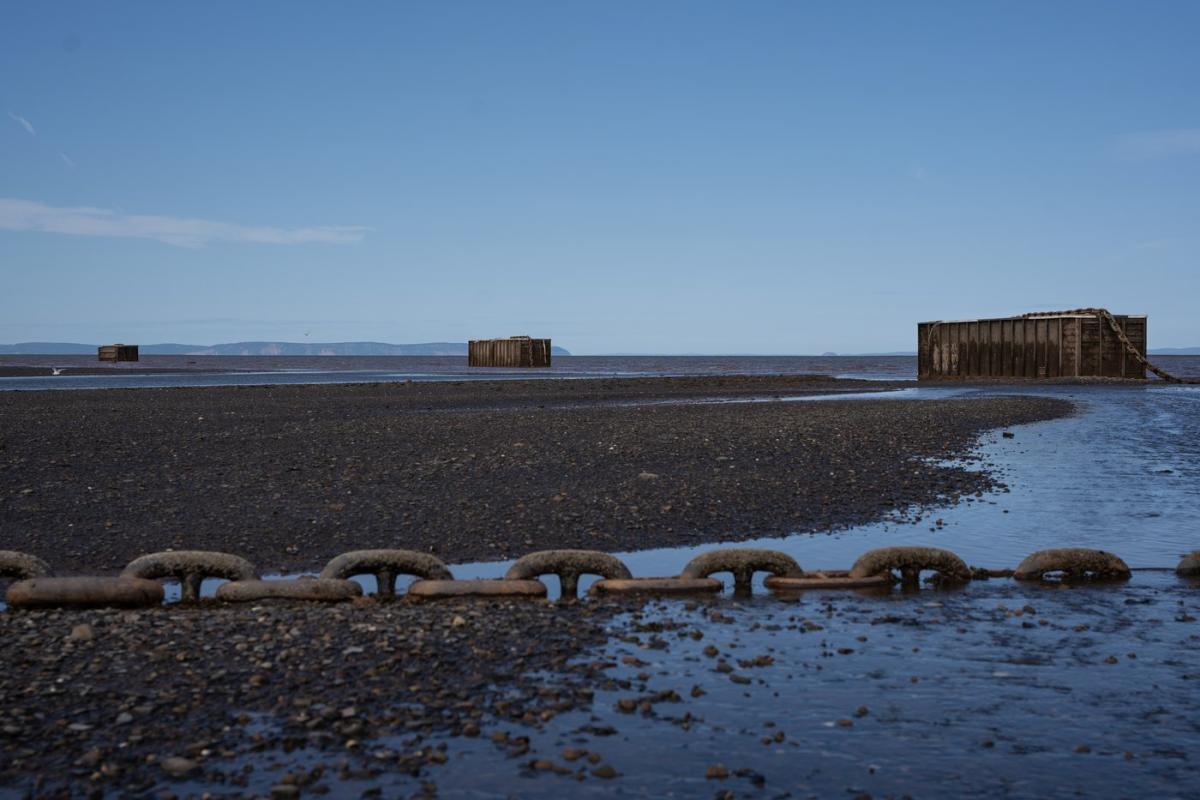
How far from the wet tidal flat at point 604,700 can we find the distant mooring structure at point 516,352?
86.7m

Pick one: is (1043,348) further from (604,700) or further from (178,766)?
(178,766)

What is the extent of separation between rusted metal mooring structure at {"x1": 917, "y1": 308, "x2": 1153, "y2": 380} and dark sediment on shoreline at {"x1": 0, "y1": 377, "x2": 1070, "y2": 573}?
77.6 feet

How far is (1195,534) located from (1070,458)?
23.6 ft

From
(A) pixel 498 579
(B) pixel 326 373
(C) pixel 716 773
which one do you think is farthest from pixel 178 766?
(B) pixel 326 373

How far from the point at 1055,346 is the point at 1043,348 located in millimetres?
685

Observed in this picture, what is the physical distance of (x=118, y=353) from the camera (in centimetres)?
11138

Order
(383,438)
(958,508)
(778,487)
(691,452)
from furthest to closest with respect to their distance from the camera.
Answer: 1. (383,438)
2. (691,452)
3. (778,487)
4. (958,508)

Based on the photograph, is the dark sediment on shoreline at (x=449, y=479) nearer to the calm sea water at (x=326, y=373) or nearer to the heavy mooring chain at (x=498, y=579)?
the heavy mooring chain at (x=498, y=579)

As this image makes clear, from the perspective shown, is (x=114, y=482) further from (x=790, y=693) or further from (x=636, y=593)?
(x=790, y=693)

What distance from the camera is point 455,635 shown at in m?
6.39

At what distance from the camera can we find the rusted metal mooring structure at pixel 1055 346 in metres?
47.1

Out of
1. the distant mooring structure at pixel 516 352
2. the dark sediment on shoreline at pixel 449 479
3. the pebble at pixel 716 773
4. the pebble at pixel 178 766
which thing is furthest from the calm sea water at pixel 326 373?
the pebble at pixel 716 773

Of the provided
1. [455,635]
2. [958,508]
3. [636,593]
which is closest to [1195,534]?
[958,508]

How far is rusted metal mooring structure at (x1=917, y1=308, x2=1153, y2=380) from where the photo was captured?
155 feet
